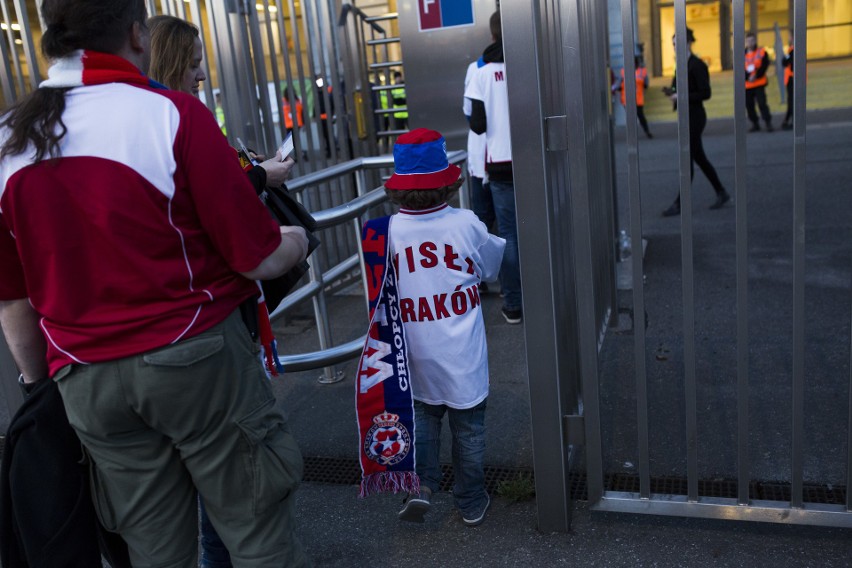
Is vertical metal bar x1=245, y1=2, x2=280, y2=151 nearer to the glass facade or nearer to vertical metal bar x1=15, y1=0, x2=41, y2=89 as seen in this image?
vertical metal bar x1=15, y1=0, x2=41, y2=89

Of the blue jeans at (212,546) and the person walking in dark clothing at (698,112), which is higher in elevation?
the person walking in dark clothing at (698,112)

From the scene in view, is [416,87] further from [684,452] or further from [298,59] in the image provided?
[684,452]

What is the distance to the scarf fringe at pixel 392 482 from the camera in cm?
297

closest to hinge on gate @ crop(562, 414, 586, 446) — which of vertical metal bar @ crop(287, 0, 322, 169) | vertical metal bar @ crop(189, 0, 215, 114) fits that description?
vertical metal bar @ crop(189, 0, 215, 114)

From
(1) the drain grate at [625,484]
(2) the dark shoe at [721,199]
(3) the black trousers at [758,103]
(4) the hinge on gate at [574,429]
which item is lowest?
(1) the drain grate at [625,484]

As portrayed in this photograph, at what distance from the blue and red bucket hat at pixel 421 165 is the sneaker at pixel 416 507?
1.11 metres

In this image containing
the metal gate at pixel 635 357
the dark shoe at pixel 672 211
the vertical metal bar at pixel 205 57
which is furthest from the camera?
the dark shoe at pixel 672 211

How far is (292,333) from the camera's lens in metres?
5.87

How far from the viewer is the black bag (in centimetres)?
232

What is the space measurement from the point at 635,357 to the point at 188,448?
5.36ft

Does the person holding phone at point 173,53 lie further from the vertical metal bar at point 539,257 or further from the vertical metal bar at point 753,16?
the vertical metal bar at point 753,16

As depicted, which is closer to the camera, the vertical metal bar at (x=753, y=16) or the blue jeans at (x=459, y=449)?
the blue jeans at (x=459, y=449)

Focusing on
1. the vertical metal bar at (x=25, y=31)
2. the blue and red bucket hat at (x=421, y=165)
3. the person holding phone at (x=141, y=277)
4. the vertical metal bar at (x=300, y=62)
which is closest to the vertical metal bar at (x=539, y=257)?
the blue and red bucket hat at (x=421, y=165)

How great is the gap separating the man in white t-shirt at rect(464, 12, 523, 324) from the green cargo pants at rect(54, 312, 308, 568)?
11.3 feet
